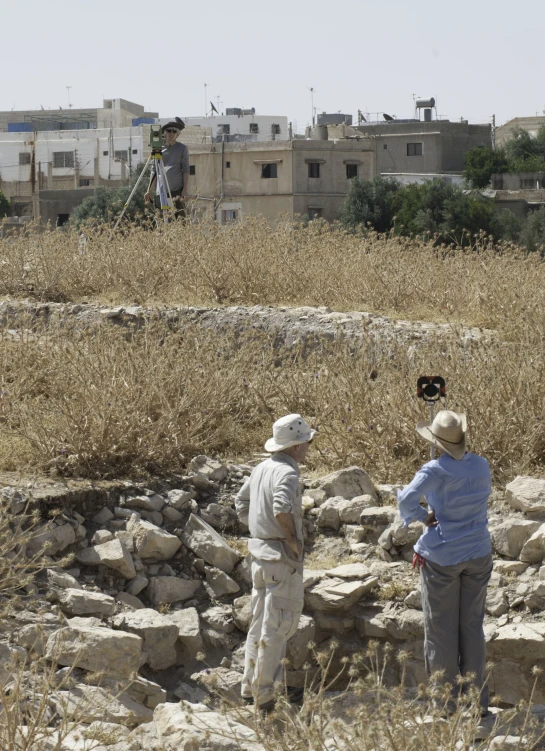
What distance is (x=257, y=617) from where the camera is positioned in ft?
17.5

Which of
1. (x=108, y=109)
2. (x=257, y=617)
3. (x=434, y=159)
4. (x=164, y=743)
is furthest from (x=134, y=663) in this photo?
(x=108, y=109)

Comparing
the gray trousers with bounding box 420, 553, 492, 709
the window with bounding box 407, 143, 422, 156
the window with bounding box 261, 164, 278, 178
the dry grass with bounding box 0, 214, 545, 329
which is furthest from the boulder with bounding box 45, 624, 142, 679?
→ the window with bounding box 407, 143, 422, 156

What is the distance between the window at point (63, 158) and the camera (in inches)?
2263

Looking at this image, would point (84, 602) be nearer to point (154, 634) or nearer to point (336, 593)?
point (154, 634)

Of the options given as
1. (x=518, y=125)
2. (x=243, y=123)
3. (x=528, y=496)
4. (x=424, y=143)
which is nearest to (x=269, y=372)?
(x=528, y=496)

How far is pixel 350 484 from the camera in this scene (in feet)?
22.7

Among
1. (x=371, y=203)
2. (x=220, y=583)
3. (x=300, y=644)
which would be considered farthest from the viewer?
(x=371, y=203)

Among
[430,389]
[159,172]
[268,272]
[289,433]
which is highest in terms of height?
[159,172]

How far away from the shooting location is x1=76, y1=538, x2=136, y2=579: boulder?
6207 mm

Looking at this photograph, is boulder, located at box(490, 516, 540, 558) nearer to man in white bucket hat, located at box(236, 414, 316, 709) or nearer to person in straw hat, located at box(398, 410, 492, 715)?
person in straw hat, located at box(398, 410, 492, 715)

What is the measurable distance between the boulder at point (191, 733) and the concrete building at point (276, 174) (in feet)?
132

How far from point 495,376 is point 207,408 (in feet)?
6.96

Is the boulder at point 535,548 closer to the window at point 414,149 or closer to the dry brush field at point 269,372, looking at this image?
the dry brush field at point 269,372

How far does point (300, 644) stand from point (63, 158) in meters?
55.0
